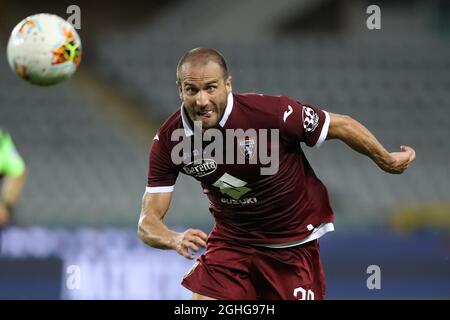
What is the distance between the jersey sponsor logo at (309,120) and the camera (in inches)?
205

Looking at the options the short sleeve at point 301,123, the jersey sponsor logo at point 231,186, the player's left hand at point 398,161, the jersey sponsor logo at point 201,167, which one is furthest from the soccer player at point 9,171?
the player's left hand at point 398,161

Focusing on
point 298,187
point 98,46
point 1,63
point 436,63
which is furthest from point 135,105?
point 298,187

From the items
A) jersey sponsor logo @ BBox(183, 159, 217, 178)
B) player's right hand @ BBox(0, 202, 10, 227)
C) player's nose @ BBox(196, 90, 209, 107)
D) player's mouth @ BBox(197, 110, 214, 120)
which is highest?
player's nose @ BBox(196, 90, 209, 107)

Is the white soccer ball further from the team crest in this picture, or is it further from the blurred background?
the blurred background

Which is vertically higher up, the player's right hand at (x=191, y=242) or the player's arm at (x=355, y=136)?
the player's arm at (x=355, y=136)

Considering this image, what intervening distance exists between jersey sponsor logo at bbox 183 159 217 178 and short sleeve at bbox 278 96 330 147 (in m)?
0.46

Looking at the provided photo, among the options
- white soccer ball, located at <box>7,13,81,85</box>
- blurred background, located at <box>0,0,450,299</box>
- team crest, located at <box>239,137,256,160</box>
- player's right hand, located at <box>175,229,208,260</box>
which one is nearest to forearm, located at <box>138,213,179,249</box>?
player's right hand, located at <box>175,229,208,260</box>

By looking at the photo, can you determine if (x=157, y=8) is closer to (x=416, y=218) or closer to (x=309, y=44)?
(x=309, y=44)

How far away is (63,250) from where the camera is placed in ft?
29.1

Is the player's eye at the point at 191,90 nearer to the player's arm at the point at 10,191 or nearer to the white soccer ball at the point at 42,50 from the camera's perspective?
the white soccer ball at the point at 42,50

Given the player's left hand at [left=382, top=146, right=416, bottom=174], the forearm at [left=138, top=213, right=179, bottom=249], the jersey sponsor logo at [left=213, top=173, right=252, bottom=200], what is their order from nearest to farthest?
the forearm at [left=138, top=213, right=179, bottom=249] → the jersey sponsor logo at [left=213, top=173, right=252, bottom=200] → the player's left hand at [left=382, top=146, right=416, bottom=174]

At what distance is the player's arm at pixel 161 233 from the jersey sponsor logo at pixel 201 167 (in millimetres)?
207

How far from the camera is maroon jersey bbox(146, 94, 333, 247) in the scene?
5.18m
